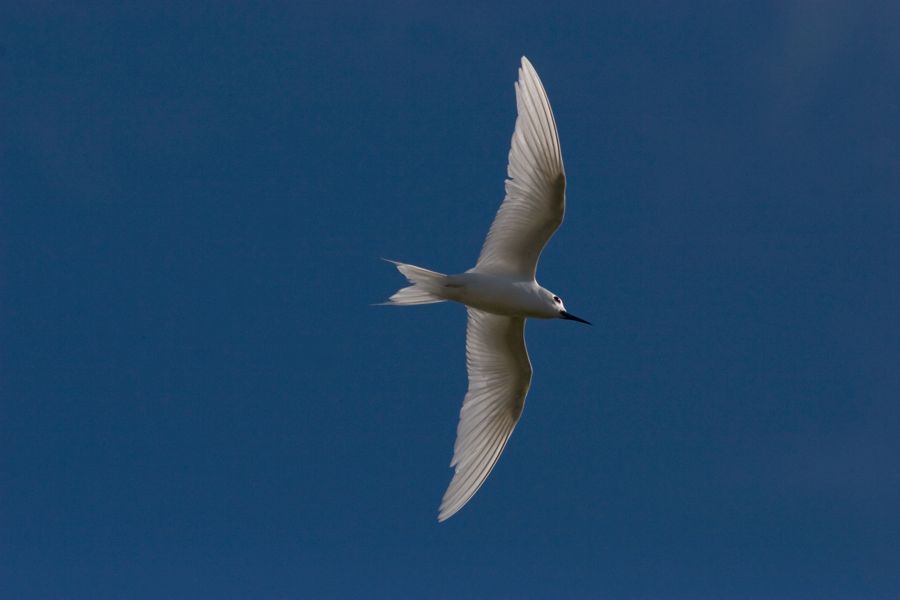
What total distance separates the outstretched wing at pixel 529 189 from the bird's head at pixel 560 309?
534mm

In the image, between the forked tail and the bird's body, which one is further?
the bird's body

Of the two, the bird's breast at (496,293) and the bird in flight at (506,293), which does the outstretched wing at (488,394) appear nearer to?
the bird in flight at (506,293)

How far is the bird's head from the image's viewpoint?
15.8 metres

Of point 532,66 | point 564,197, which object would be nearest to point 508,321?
point 564,197

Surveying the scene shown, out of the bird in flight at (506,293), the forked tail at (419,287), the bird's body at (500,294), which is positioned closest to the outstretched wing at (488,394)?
the bird in flight at (506,293)

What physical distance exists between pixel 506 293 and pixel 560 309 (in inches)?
38.8

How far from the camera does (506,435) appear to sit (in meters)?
16.9

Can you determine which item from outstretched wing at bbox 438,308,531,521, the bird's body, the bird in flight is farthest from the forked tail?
outstretched wing at bbox 438,308,531,521

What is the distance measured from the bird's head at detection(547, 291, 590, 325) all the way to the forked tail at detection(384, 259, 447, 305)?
5.06 feet

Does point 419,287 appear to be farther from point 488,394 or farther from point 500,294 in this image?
point 488,394

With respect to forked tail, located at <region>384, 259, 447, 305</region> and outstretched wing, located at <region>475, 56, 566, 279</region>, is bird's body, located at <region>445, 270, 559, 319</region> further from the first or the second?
outstretched wing, located at <region>475, 56, 566, 279</region>

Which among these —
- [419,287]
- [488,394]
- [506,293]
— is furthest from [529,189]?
[488,394]

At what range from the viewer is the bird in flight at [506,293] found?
14.8 m

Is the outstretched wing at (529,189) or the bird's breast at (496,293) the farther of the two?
the bird's breast at (496,293)
